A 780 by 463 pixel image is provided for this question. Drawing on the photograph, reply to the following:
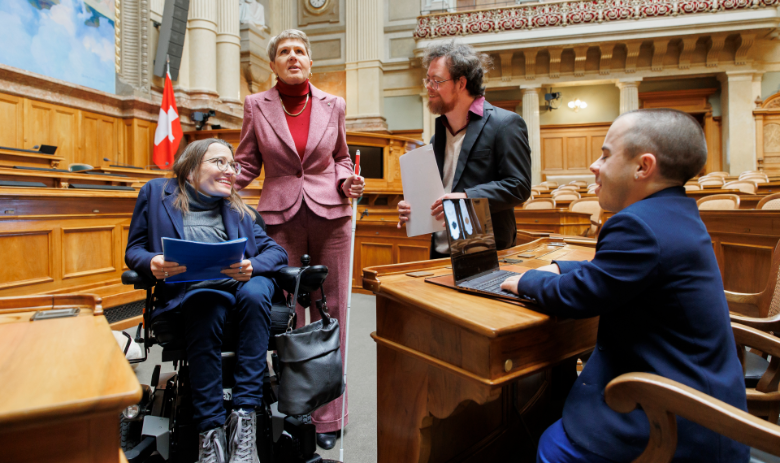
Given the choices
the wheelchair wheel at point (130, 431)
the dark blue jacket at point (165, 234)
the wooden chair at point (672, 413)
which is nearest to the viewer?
the wooden chair at point (672, 413)

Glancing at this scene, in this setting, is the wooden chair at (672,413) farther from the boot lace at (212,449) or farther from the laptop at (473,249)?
the boot lace at (212,449)

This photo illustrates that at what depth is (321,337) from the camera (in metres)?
1.43

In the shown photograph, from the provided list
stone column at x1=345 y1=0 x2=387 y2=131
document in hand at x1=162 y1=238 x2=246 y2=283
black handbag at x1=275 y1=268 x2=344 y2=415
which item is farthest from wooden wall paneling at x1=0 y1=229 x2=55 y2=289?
stone column at x1=345 y1=0 x2=387 y2=131

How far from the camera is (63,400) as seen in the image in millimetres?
564

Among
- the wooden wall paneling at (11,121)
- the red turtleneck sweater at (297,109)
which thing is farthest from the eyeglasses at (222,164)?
the wooden wall paneling at (11,121)

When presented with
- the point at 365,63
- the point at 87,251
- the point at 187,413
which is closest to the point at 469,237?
the point at 187,413

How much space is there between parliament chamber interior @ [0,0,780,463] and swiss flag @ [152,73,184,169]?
1.2 inches

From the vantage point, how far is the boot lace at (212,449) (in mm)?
1307

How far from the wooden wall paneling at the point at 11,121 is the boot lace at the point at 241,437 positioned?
273 inches

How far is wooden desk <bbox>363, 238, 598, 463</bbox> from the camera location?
887 millimetres

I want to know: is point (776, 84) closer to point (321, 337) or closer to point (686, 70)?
point (686, 70)

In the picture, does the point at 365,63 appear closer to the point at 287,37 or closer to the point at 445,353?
the point at 287,37

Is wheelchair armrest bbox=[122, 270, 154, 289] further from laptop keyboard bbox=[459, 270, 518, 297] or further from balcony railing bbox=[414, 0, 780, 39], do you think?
balcony railing bbox=[414, 0, 780, 39]

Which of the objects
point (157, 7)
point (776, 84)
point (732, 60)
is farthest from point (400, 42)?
point (776, 84)
